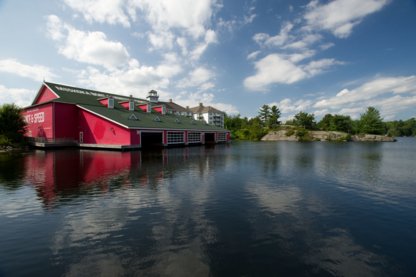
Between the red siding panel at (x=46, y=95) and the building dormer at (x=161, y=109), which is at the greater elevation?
the red siding panel at (x=46, y=95)

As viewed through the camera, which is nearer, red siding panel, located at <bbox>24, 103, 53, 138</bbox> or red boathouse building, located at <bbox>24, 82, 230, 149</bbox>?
red boathouse building, located at <bbox>24, 82, 230, 149</bbox>

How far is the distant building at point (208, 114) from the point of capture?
302 feet

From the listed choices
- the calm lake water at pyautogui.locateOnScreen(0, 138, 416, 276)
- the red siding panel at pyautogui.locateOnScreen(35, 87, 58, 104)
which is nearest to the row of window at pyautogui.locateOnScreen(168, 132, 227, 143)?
the red siding panel at pyautogui.locateOnScreen(35, 87, 58, 104)

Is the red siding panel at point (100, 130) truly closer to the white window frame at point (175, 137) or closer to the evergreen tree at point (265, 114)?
the white window frame at point (175, 137)

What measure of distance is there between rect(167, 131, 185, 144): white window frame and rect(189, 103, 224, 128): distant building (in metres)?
55.6

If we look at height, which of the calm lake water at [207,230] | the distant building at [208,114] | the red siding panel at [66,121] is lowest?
the calm lake water at [207,230]

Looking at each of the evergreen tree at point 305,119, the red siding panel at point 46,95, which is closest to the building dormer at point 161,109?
the red siding panel at point 46,95

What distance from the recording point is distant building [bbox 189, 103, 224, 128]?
302 ft

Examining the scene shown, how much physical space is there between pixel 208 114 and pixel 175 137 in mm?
58602

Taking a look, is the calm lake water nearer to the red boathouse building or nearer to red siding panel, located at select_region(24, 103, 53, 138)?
the red boathouse building

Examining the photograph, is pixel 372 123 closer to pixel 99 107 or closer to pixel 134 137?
pixel 134 137

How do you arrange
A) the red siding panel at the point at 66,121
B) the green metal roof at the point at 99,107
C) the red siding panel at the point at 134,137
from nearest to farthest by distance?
the red siding panel at the point at 134,137 < the green metal roof at the point at 99,107 < the red siding panel at the point at 66,121

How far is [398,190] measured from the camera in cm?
818

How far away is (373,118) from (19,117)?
87.3m
